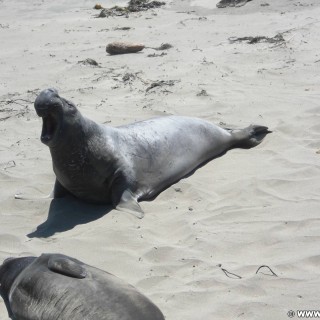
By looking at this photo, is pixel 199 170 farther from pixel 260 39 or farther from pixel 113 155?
pixel 260 39

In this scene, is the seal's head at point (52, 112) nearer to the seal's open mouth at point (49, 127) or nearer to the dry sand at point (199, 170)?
the seal's open mouth at point (49, 127)

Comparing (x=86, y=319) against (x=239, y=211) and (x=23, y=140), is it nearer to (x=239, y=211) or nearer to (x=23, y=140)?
(x=239, y=211)

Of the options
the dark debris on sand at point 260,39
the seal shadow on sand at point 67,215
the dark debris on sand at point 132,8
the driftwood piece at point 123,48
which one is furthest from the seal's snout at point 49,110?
the dark debris on sand at point 132,8

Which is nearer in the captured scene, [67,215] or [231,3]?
[67,215]

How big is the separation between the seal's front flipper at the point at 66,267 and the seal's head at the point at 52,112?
3.96ft

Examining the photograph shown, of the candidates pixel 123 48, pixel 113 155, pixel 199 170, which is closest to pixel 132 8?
pixel 123 48

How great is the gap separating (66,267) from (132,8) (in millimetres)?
8982

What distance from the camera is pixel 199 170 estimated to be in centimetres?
527

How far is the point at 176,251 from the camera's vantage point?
3.82m

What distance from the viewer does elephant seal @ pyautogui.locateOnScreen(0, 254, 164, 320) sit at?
117 inches

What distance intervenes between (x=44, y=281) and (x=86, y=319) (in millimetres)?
438

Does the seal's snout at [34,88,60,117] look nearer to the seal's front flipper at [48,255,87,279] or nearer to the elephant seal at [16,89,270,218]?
the elephant seal at [16,89,270,218]

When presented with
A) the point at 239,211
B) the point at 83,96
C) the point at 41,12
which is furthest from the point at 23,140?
the point at 41,12

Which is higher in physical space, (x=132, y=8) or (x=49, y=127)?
(x=49, y=127)
